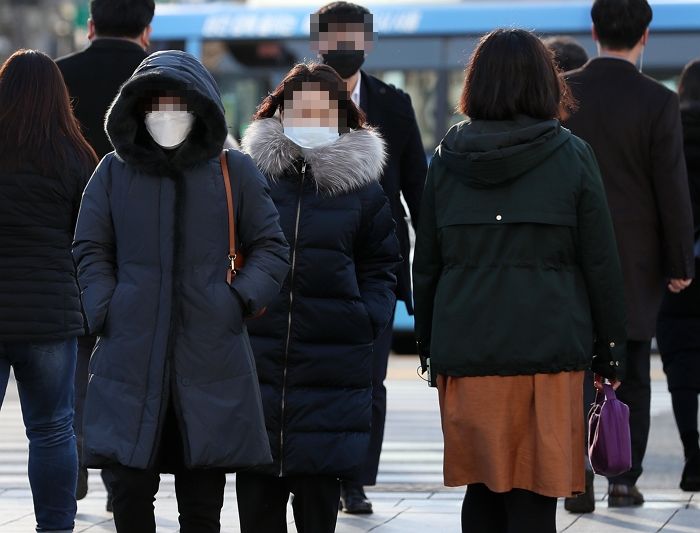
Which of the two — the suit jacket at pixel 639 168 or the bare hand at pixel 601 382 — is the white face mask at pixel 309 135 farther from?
the suit jacket at pixel 639 168

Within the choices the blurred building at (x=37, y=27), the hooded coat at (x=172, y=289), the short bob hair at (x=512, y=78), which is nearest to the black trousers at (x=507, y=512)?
the hooded coat at (x=172, y=289)

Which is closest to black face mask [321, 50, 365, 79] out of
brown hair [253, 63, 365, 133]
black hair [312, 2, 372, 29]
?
black hair [312, 2, 372, 29]

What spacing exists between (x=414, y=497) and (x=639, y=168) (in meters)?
1.83

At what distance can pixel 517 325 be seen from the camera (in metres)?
4.73

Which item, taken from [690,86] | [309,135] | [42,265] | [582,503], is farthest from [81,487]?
[690,86]

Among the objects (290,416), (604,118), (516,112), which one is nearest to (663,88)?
(604,118)

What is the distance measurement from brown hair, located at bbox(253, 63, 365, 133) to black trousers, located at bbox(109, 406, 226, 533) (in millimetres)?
1193

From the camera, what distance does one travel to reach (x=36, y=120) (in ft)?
18.8

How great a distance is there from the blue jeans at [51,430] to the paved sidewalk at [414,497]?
16.1 inches

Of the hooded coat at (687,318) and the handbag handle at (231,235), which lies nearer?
the handbag handle at (231,235)

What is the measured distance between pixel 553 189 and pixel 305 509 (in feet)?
4.24

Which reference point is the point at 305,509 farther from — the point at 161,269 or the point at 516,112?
the point at 516,112

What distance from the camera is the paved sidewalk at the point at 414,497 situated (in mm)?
6332

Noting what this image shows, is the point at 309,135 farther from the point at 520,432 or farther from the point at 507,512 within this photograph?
the point at 507,512
